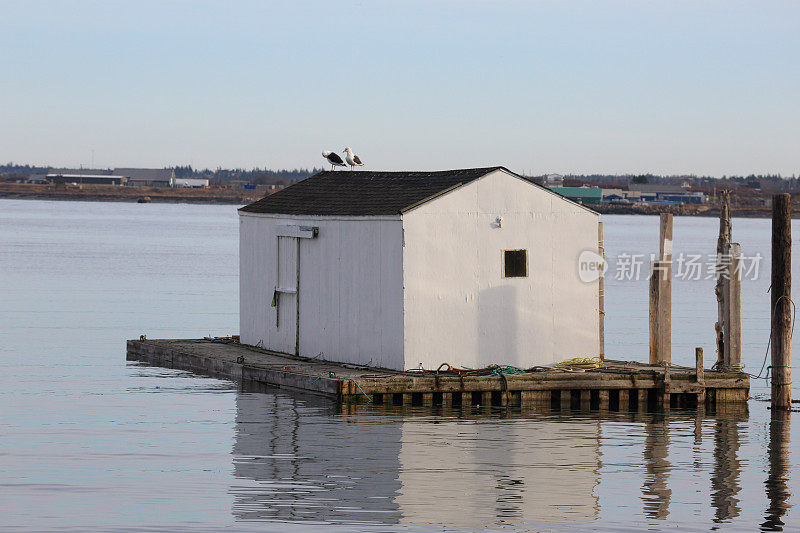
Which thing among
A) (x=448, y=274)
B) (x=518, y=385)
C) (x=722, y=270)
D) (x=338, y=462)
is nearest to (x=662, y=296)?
(x=722, y=270)

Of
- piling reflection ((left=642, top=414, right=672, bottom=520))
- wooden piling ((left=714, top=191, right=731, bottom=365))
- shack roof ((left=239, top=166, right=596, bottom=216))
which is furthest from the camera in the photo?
wooden piling ((left=714, top=191, right=731, bottom=365))

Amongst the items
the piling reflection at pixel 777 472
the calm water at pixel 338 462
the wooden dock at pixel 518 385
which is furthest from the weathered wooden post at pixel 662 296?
→ the piling reflection at pixel 777 472

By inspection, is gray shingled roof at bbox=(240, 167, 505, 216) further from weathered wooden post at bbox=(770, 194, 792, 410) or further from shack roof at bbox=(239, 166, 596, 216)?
weathered wooden post at bbox=(770, 194, 792, 410)

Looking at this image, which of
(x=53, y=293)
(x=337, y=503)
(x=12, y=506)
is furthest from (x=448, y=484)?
(x=53, y=293)

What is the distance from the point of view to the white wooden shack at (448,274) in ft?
84.2

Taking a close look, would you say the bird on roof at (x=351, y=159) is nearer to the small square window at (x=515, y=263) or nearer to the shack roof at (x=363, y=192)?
the shack roof at (x=363, y=192)

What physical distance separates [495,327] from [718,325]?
5.02 m

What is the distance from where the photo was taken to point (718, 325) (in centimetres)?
2741

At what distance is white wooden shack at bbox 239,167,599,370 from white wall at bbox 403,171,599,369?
0.02 meters

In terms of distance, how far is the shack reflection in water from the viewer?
704 inches

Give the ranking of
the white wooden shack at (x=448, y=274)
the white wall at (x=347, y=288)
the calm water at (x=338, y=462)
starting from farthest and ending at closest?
the white wall at (x=347, y=288)
the white wooden shack at (x=448, y=274)
the calm water at (x=338, y=462)

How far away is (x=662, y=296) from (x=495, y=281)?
3.87 m

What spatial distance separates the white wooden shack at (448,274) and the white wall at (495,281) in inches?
0.8

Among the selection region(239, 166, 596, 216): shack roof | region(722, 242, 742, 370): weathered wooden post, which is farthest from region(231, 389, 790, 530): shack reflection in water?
region(239, 166, 596, 216): shack roof
